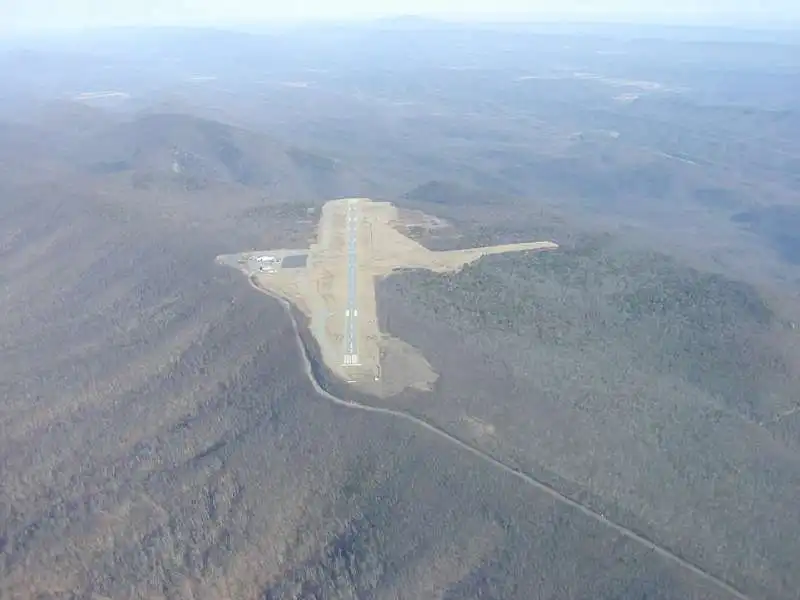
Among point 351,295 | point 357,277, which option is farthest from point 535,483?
point 357,277

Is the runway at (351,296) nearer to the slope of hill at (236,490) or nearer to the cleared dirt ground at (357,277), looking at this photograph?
the cleared dirt ground at (357,277)

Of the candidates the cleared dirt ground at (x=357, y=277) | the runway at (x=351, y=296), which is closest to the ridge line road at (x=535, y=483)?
the cleared dirt ground at (x=357, y=277)

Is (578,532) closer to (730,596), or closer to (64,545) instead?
(730,596)

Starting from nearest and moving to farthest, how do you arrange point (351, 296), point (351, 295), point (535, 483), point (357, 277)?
1. point (535, 483)
2. point (351, 296)
3. point (351, 295)
4. point (357, 277)

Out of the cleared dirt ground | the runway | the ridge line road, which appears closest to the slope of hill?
the ridge line road

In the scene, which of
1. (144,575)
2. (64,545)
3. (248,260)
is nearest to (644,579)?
(144,575)

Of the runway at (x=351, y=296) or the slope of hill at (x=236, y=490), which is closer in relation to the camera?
the slope of hill at (x=236, y=490)

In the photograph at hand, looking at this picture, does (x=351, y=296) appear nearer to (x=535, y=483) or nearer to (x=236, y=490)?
(x=236, y=490)
